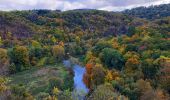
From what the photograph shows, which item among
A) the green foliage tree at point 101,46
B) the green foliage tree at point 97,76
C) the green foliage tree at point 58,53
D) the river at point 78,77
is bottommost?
the river at point 78,77

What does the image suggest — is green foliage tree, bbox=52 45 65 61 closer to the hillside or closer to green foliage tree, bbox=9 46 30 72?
the hillside

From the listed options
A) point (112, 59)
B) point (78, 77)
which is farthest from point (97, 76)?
point (78, 77)

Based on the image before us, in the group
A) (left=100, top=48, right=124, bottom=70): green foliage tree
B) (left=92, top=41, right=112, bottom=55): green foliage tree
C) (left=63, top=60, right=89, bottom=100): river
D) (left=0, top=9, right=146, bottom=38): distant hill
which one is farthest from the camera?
(left=0, top=9, right=146, bottom=38): distant hill

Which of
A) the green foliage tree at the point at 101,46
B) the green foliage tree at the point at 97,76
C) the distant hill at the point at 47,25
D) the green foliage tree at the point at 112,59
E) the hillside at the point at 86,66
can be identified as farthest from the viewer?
the distant hill at the point at 47,25

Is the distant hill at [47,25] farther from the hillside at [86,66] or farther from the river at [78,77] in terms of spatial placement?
the river at [78,77]

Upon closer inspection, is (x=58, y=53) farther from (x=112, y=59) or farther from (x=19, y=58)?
(x=112, y=59)

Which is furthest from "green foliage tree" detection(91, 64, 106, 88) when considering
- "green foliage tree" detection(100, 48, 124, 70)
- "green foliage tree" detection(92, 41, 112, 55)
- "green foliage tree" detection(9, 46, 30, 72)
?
"green foliage tree" detection(9, 46, 30, 72)

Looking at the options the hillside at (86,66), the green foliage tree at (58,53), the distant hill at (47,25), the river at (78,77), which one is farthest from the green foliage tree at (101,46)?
the distant hill at (47,25)

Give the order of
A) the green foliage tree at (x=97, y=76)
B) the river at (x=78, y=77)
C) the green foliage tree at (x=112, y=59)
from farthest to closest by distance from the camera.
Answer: the green foliage tree at (x=112, y=59) < the river at (x=78, y=77) < the green foliage tree at (x=97, y=76)
